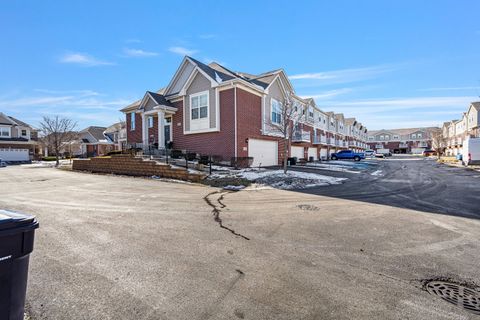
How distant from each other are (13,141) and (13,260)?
54.1 metres

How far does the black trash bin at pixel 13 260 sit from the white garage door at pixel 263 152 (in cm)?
1829

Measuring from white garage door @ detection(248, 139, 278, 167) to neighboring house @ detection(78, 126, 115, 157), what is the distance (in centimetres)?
4088

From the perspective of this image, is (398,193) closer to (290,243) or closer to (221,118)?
(290,243)

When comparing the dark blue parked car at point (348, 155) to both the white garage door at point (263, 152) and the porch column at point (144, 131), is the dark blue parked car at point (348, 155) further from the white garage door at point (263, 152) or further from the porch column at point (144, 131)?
the porch column at point (144, 131)

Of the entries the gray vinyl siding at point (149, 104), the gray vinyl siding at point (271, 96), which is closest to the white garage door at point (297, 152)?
the gray vinyl siding at point (271, 96)

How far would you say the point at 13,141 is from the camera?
134 feet

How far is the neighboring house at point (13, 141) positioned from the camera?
39.6m

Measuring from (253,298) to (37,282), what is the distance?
2950mm

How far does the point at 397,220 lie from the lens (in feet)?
20.8

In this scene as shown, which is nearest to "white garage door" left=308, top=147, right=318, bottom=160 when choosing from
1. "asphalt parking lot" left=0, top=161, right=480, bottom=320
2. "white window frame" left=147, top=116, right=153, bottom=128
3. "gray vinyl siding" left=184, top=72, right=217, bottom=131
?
"gray vinyl siding" left=184, top=72, right=217, bottom=131

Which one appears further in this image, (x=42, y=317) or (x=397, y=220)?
(x=397, y=220)

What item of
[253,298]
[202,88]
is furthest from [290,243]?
[202,88]

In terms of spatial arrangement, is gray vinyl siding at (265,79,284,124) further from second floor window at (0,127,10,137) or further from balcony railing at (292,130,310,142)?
second floor window at (0,127,10,137)

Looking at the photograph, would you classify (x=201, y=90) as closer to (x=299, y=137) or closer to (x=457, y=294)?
(x=299, y=137)
